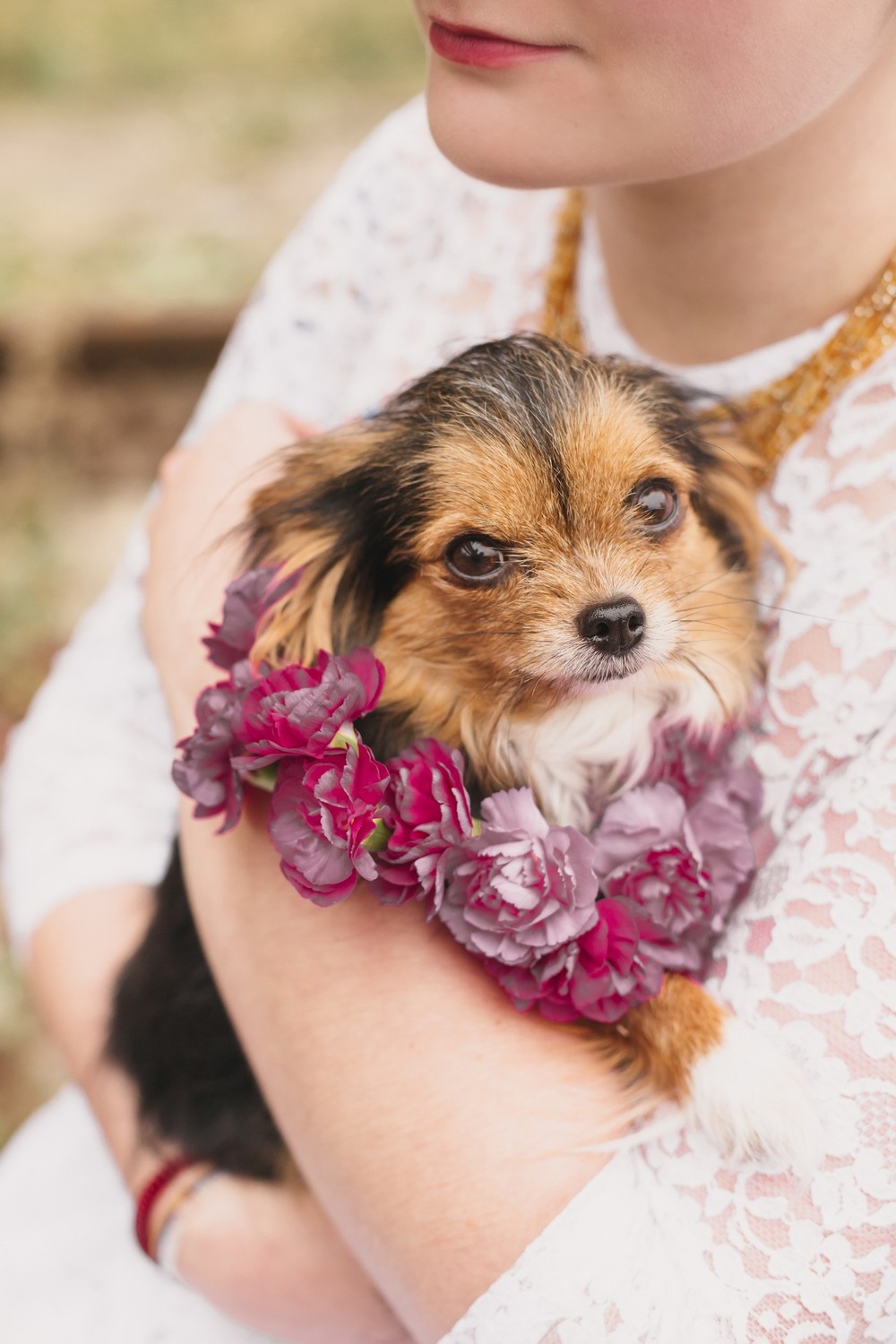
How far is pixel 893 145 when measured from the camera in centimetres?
167

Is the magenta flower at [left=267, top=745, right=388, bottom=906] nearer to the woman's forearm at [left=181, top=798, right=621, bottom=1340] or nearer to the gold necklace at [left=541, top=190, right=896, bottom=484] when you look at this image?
the woman's forearm at [left=181, top=798, right=621, bottom=1340]

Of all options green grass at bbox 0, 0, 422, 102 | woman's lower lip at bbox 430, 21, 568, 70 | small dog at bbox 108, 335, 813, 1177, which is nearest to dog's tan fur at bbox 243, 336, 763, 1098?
small dog at bbox 108, 335, 813, 1177

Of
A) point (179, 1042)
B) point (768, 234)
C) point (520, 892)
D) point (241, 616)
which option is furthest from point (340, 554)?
point (179, 1042)

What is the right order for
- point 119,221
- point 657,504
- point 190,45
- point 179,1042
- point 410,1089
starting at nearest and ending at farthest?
point 410,1089 → point 657,504 → point 179,1042 → point 119,221 → point 190,45

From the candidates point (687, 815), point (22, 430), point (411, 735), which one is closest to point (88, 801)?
point (411, 735)

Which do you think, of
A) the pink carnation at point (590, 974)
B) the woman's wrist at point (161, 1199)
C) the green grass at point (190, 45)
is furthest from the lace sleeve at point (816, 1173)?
the green grass at point (190, 45)

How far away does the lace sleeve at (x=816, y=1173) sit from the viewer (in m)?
1.25

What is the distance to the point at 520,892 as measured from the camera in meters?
1.38

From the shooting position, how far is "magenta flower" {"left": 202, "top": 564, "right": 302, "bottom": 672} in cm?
159

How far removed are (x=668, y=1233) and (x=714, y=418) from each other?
3.36ft

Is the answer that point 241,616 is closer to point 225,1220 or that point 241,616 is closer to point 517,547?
point 517,547

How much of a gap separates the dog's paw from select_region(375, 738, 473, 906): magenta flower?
38 centimetres

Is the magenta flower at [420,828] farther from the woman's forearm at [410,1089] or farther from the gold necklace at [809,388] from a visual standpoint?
the gold necklace at [809,388]

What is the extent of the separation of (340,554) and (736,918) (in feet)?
2.20
